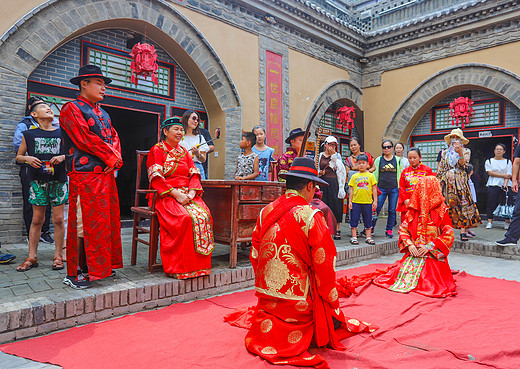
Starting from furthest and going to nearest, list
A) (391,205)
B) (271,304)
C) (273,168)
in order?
1. (391,205)
2. (273,168)
3. (271,304)

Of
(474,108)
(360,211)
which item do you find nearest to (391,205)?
(360,211)

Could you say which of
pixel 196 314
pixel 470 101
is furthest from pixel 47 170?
pixel 470 101

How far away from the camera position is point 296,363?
2.13 m

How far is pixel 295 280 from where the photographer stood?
7.42 ft

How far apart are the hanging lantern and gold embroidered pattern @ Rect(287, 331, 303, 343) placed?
922 cm

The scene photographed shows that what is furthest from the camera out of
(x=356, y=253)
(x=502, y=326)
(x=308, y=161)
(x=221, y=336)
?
(x=356, y=253)

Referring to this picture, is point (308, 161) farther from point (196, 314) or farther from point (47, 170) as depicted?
point (47, 170)

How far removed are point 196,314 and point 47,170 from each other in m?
2.24

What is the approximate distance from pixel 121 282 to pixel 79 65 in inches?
178

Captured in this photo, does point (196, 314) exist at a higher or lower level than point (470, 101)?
lower

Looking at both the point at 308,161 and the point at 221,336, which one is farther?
the point at 221,336

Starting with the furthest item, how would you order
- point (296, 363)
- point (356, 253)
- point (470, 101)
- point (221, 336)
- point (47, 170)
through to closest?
point (470, 101) < point (356, 253) < point (47, 170) < point (221, 336) < point (296, 363)

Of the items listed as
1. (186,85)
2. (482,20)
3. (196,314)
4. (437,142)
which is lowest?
(196,314)

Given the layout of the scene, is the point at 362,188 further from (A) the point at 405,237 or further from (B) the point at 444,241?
(B) the point at 444,241
